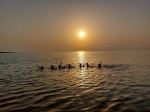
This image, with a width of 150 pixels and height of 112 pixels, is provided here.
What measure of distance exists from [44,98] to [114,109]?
20.2 feet

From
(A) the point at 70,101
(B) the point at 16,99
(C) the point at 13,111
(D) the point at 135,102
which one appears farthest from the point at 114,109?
(B) the point at 16,99

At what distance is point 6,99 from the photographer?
1535cm

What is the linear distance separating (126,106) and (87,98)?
11.5 ft

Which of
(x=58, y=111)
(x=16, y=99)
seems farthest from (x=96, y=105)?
(x=16, y=99)

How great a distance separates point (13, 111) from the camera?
40.0ft

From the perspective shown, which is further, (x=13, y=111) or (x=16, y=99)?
(x=16, y=99)

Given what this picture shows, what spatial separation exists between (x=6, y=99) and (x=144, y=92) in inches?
504

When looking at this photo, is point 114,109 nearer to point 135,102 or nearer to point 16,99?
point 135,102

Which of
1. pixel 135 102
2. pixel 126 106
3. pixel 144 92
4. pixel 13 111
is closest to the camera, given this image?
pixel 13 111

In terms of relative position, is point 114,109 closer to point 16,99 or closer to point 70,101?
point 70,101

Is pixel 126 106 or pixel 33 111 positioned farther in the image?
pixel 126 106

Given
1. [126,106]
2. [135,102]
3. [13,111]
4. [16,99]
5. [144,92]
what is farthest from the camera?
[144,92]

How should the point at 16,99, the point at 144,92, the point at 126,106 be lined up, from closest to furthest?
the point at 126,106, the point at 16,99, the point at 144,92

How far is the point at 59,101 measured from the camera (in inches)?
582
